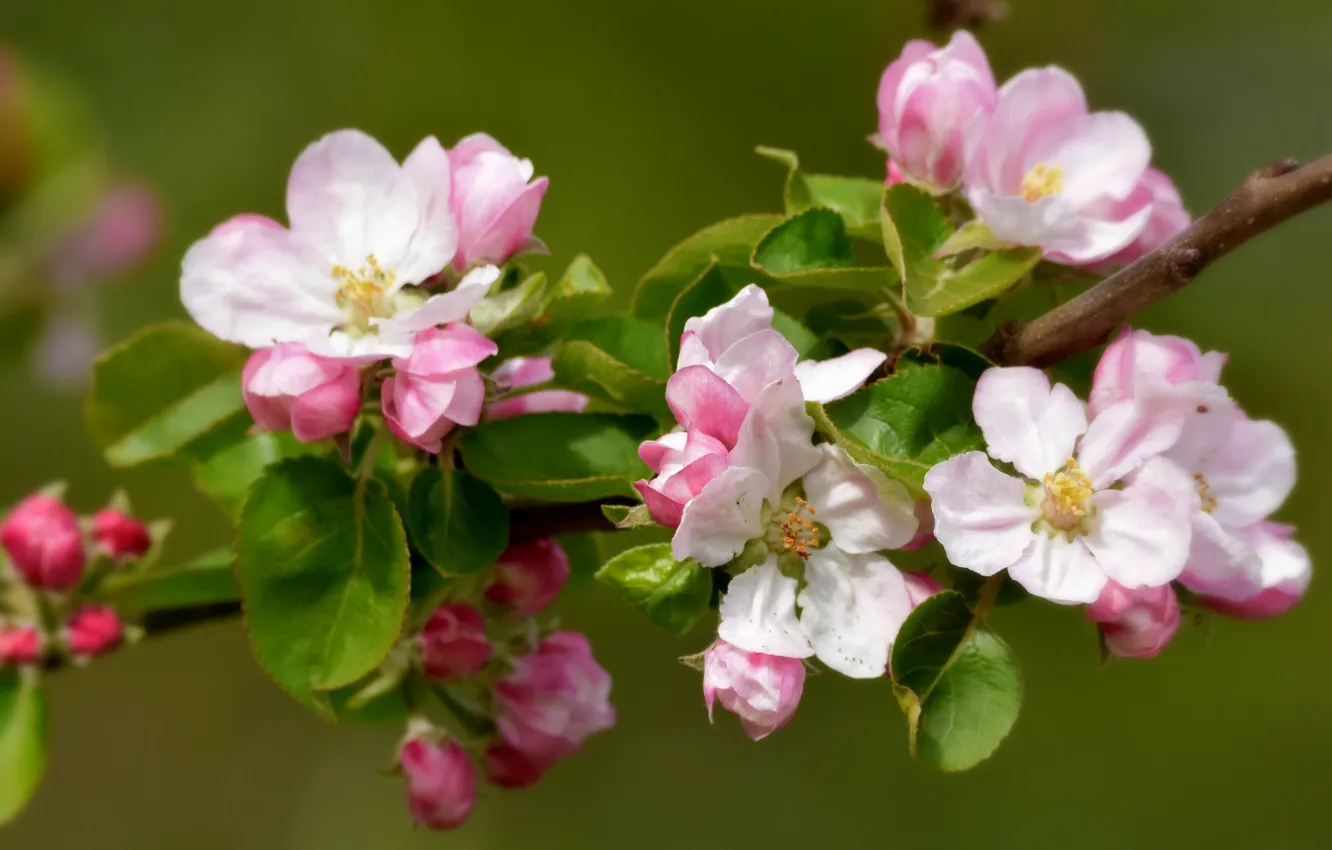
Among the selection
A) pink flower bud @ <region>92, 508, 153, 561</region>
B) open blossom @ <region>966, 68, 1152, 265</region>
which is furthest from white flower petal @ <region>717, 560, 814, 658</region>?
pink flower bud @ <region>92, 508, 153, 561</region>

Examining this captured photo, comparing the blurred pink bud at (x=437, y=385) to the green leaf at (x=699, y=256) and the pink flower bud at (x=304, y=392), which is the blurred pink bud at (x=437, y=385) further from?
the green leaf at (x=699, y=256)

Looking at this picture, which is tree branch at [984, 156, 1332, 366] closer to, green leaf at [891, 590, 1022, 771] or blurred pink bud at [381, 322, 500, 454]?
green leaf at [891, 590, 1022, 771]

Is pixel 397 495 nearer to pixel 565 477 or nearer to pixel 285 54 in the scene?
pixel 565 477

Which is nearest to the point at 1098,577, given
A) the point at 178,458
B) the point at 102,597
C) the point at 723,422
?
the point at 723,422

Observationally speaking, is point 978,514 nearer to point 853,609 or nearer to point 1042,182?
point 853,609

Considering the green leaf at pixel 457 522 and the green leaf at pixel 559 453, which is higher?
the green leaf at pixel 559 453

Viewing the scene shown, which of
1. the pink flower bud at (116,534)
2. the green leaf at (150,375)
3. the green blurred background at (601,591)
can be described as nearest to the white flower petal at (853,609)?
the green leaf at (150,375)
